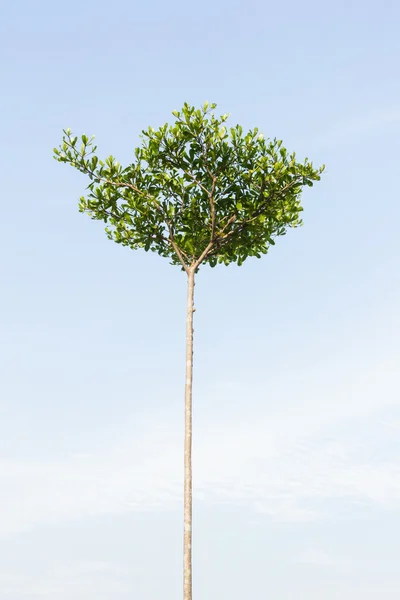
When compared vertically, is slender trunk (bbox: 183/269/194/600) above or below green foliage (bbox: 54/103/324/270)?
below

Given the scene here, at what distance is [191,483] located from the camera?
17.1 m

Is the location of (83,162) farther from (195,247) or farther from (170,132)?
(195,247)

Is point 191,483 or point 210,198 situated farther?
point 210,198

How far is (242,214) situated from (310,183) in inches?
77.0

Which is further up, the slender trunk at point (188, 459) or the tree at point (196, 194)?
the tree at point (196, 194)

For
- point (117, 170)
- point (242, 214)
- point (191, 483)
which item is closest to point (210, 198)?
point (242, 214)

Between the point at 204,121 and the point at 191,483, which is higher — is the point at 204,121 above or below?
above

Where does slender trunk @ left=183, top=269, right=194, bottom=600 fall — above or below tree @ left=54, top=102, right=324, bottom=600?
below

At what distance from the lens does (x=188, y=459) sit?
1716 centimetres

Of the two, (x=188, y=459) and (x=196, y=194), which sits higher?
(x=196, y=194)

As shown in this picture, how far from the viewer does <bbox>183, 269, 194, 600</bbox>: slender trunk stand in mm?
16344

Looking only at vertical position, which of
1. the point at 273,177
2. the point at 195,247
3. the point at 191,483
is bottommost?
the point at 191,483

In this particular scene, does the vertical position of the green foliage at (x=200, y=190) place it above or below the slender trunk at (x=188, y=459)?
above

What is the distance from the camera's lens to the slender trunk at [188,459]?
1634 cm
